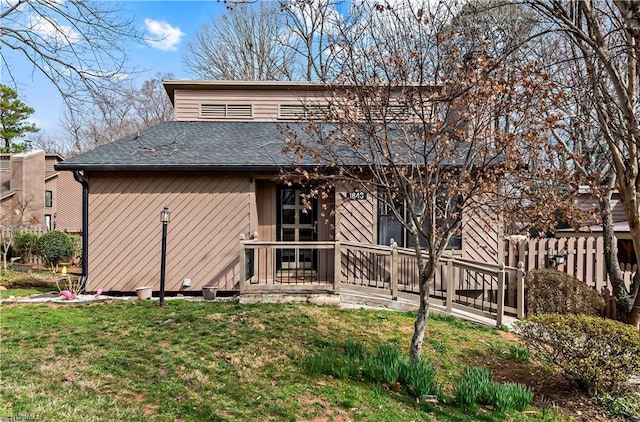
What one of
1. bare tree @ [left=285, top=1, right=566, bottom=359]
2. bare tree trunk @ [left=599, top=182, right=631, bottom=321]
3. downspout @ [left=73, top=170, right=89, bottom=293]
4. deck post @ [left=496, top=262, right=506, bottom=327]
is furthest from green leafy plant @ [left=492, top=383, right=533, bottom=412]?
downspout @ [left=73, top=170, right=89, bottom=293]

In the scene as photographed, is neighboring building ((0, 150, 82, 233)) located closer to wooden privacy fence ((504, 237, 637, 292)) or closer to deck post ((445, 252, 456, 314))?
deck post ((445, 252, 456, 314))

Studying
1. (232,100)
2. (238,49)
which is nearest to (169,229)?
(232,100)

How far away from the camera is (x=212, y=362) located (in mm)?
4629

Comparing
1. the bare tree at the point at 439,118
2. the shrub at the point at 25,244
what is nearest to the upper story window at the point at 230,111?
the bare tree at the point at 439,118

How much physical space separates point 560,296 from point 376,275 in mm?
3596

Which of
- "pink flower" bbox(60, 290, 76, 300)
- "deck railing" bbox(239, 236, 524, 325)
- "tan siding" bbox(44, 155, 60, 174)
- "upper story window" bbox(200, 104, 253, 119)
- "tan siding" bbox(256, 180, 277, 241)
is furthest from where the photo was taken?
"tan siding" bbox(44, 155, 60, 174)

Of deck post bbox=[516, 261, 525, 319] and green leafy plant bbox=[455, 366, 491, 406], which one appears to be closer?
green leafy plant bbox=[455, 366, 491, 406]

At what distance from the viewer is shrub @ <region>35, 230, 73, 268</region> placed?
1414 centimetres

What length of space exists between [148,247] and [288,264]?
3098 mm

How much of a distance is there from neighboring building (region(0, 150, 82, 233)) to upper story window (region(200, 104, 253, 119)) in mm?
14015

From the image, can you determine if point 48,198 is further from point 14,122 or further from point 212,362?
point 212,362

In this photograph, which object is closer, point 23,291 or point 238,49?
point 23,291

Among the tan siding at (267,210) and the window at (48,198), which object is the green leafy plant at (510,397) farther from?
the window at (48,198)

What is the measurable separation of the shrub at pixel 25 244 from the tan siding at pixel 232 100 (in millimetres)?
8965
